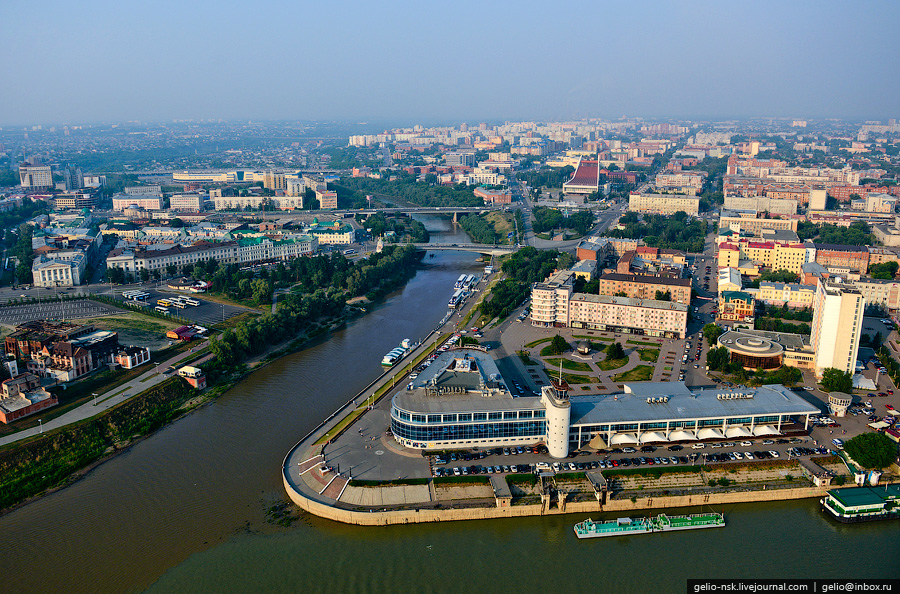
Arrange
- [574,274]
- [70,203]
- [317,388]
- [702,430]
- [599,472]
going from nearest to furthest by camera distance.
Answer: [599,472]
[702,430]
[317,388]
[574,274]
[70,203]

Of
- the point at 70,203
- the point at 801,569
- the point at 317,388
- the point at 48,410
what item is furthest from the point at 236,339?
the point at 70,203

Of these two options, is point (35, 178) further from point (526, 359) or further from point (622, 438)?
point (622, 438)

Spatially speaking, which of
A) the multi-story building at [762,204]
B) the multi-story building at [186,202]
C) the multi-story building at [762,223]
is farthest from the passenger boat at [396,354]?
the multi-story building at [186,202]

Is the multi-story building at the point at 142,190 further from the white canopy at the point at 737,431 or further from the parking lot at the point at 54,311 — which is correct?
the white canopy at the point at 737,431

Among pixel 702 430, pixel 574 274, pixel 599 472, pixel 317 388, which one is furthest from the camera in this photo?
pixel 574 274

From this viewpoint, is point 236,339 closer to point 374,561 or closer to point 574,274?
point 374,561

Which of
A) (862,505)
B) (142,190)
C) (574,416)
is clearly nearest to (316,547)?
(574,416)

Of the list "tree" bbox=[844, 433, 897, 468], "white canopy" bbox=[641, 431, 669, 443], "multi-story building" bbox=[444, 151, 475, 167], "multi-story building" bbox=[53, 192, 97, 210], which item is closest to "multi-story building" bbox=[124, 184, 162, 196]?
"multi-story building" bbox=[53, 192, 97, 210]
